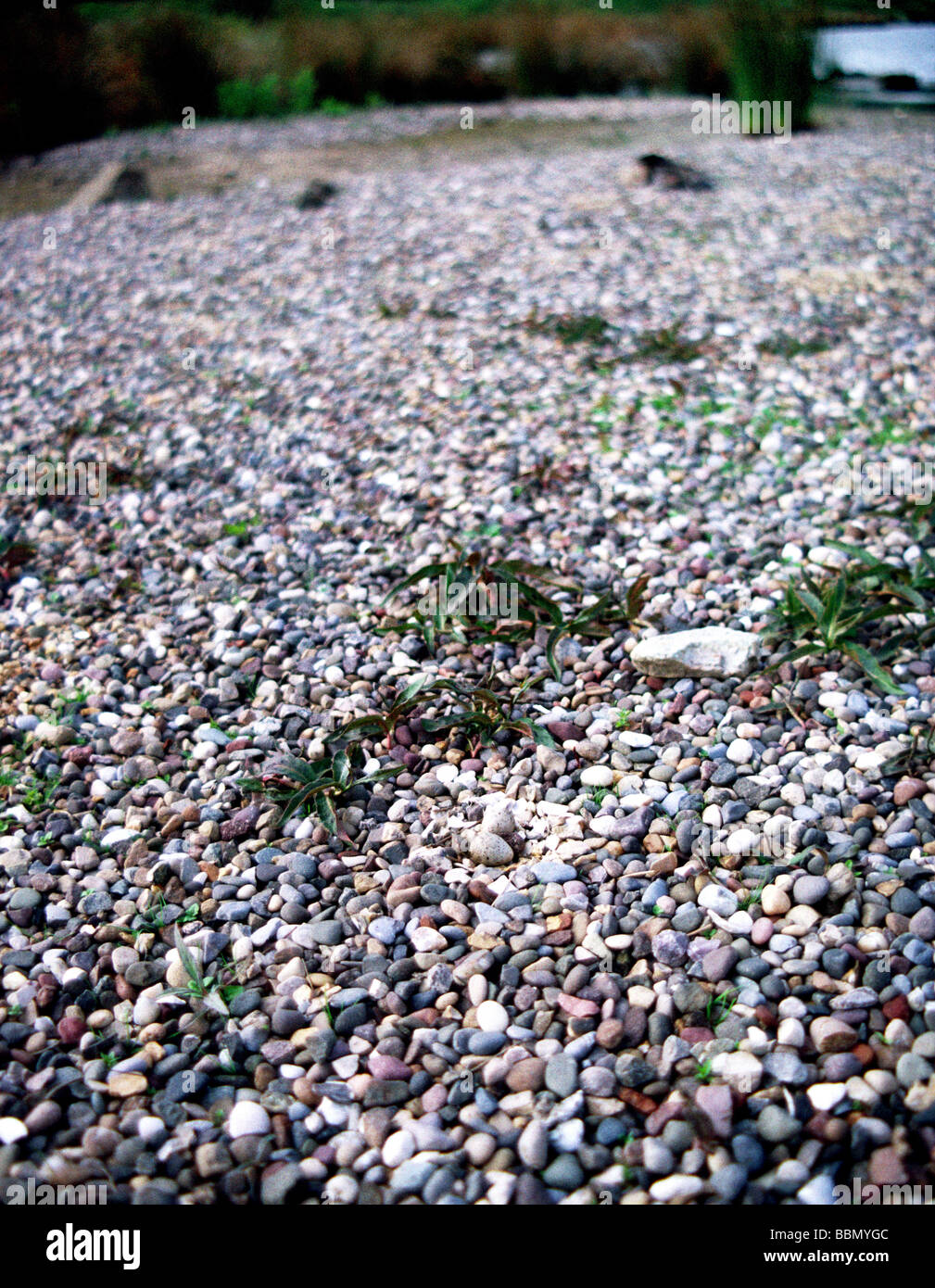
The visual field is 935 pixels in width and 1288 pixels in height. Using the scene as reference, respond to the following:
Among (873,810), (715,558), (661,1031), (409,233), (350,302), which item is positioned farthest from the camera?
(409,233)


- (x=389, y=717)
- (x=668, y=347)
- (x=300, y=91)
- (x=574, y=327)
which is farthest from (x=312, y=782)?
(x=300, y=91)

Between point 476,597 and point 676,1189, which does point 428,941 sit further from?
point 476,597

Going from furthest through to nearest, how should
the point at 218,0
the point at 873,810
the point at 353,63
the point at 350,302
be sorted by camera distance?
the point at 218,0 → the point at 353,63 → the point at 350,302 → the point at 873,810

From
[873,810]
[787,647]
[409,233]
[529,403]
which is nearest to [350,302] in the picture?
[409,233]

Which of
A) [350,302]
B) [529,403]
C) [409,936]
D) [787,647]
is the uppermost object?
[350,302]

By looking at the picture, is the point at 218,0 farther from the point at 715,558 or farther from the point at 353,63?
the point at 715,558

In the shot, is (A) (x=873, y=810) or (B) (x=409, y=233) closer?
(A) (x=873, y=810)

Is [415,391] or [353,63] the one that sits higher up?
[353,63]
